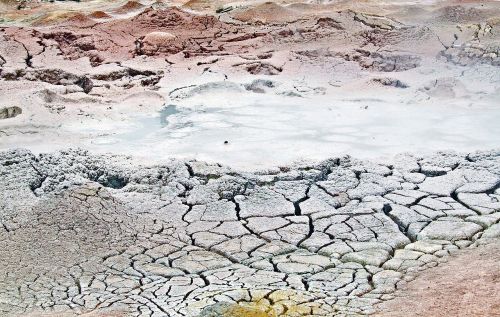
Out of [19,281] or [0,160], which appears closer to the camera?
[19,281]

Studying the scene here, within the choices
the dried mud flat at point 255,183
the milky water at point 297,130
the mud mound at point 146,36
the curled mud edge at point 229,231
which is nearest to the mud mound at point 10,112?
the dried mud flat at point 255,183

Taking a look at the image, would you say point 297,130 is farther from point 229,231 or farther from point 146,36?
point 146,36

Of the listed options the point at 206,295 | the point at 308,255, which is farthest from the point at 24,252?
the point at 308,255

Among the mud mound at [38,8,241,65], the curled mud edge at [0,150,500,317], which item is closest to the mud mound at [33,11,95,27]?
the mud mound at [38,8,241,65]

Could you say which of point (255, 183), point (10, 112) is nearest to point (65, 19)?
point (10, 112)

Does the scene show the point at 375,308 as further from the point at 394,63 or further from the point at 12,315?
the point at 394,63

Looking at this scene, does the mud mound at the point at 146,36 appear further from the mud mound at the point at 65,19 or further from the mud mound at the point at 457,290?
the mud mound at the point at 457,290

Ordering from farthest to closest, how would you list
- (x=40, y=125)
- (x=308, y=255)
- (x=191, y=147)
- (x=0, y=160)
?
1. (x=40, y=125)
2. (x=191, y=147)
3. (x=0, y=160)
4. (x=308, y=255)
